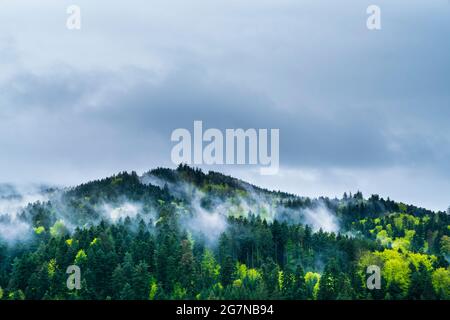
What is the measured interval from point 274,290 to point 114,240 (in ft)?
133

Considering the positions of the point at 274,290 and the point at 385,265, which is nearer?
the point at 274,290

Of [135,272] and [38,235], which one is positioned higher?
[38,235]

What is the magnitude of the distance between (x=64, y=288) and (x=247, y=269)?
35.1m

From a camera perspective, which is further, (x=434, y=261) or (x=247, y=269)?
(x=434, y=261)

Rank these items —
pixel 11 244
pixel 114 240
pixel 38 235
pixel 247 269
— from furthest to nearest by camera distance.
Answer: pixel 38 235, pixel 11 244, pixel 114 240, pixel 247 269

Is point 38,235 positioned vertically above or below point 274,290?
above

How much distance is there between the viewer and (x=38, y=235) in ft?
504

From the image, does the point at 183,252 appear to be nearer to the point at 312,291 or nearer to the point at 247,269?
the point at 247,269

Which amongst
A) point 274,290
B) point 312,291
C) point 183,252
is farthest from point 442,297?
point 183,252

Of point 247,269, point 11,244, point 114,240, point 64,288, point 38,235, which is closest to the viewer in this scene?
point 64,288

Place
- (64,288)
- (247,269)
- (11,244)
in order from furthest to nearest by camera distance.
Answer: (11,244), (247,269), (64,288)

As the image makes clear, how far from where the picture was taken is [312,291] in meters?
105
